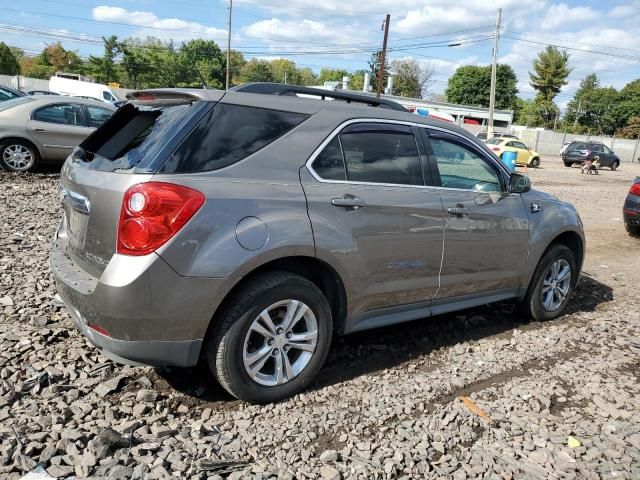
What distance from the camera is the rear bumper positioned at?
9.01ft

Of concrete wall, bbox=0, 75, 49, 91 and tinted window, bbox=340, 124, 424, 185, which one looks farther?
concrete wall, bbox=0, 75, 49, 91

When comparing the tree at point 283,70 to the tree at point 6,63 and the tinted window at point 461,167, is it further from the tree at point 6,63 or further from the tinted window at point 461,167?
the tinted window at point 461,167

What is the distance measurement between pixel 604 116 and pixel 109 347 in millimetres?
102626

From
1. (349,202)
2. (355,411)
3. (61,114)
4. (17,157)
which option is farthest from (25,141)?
(355,411)

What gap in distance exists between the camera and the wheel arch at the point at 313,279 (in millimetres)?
3035

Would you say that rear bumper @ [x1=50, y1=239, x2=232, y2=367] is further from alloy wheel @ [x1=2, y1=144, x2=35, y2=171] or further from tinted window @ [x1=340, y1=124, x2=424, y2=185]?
alloy wheel @ [x1=2, y1=144, x2=35, y2=171]

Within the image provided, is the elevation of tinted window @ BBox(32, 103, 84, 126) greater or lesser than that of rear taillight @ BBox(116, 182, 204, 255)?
greater

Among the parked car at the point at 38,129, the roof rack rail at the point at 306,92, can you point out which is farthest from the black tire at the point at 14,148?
the roof rack rail at the point at 306,92

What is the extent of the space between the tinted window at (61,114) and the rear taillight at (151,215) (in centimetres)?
894

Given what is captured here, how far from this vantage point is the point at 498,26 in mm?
38531

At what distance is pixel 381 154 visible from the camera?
3732 millimetres

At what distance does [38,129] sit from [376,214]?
356 inches

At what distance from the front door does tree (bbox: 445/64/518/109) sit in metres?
87.7

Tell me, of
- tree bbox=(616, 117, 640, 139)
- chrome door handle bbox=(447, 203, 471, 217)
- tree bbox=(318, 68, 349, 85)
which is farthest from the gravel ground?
tree bbox=(318, 68, 349, 85)
